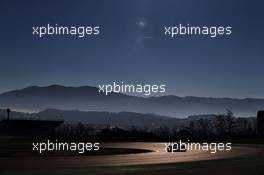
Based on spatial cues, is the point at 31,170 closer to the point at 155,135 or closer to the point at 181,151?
the point at 181,151

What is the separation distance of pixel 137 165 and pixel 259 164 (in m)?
8.59

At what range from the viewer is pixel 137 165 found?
118ft

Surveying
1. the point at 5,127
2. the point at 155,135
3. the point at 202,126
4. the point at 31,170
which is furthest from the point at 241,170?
the point at 202,126

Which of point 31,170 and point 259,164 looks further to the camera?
point 259,164

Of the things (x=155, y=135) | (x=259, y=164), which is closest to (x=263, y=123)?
(x=155, y=135)

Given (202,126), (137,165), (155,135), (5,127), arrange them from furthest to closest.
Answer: (202,126)
(5,127)
(155,135)
(137,165)

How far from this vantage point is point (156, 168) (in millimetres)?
33938

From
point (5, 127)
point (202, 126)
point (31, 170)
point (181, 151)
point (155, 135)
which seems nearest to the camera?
point (31, 170)

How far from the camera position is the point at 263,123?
11925 centimetres

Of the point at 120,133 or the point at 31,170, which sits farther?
the point at 120,133

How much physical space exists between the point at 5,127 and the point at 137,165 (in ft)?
352

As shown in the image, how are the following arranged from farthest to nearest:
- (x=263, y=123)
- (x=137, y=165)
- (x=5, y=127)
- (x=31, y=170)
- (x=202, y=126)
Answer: (x=202, y=126)
(x=5, y=127)
(x=263, y=123)
(x=137, y=165)
(x=31, y=170)

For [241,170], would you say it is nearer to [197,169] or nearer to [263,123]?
[197,169]

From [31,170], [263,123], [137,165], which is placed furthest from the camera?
[263,123]
